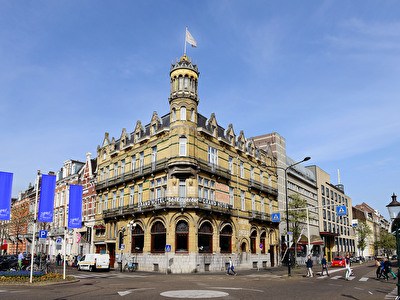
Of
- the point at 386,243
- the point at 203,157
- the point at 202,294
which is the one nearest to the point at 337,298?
the point at 202,294

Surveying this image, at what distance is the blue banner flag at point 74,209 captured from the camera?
27684 mm

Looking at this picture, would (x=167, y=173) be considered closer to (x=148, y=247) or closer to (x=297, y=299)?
(x=148, y=247)

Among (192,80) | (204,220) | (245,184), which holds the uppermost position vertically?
(192,80)

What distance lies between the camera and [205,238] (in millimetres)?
40219

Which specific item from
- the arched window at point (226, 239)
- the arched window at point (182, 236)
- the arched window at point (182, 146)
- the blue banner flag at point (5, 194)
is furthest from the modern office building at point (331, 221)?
the blue banner flag at point (5, 194)

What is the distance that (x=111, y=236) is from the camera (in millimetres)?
48500

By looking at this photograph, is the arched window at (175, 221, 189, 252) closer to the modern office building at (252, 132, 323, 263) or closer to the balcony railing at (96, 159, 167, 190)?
the balcony railing at (96, 159, 167, 190)

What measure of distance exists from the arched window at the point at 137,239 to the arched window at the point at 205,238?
24.2ft

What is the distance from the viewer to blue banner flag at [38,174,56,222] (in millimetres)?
24609

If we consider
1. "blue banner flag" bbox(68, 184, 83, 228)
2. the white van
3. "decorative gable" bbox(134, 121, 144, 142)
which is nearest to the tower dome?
"decorative gable" bbox(134, 121, 144, 142)

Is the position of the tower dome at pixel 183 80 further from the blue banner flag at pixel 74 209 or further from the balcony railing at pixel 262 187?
the blue banner flag at pixel 74 209

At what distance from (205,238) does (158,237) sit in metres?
5.14

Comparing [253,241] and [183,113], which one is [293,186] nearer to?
[253,241]

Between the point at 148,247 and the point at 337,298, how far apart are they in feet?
87.6
